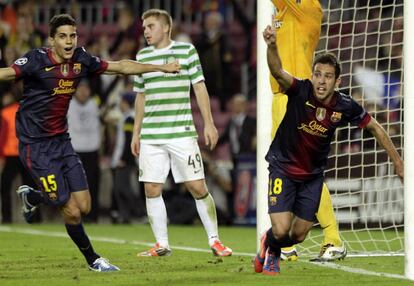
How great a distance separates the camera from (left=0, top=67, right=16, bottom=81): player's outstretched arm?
862 centimetres

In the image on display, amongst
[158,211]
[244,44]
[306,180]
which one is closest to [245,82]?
[244,44]

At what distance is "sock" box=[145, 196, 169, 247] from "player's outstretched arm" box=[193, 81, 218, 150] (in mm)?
752

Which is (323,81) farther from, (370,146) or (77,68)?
(370,146)

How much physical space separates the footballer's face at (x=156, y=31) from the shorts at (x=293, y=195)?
8.15 ft

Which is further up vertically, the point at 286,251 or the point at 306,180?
the point at 306,180

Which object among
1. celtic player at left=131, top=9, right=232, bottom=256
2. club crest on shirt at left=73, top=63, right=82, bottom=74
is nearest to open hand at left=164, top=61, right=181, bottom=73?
club crest on shirt at left=73, top=63, right=82, bottom=74

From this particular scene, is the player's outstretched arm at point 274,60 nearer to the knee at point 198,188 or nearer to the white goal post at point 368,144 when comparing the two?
the knee at point 198,188

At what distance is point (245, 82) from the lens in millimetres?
20938

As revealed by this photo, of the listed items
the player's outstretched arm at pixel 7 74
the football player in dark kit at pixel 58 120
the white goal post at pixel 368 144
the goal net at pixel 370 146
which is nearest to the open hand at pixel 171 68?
the football player in dark kit at pixel 58 120

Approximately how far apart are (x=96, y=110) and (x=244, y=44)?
518cm

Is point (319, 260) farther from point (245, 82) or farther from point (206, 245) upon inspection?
point (245, 82)

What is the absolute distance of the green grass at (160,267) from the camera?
8.23 metres

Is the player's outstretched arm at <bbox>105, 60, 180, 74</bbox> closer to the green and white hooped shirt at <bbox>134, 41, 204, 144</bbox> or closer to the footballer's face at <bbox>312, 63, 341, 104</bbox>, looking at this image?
the footballer's face at <bbox>312, 63, 341, 104</bbox>

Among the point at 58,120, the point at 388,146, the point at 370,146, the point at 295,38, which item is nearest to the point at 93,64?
the point at 58,120
